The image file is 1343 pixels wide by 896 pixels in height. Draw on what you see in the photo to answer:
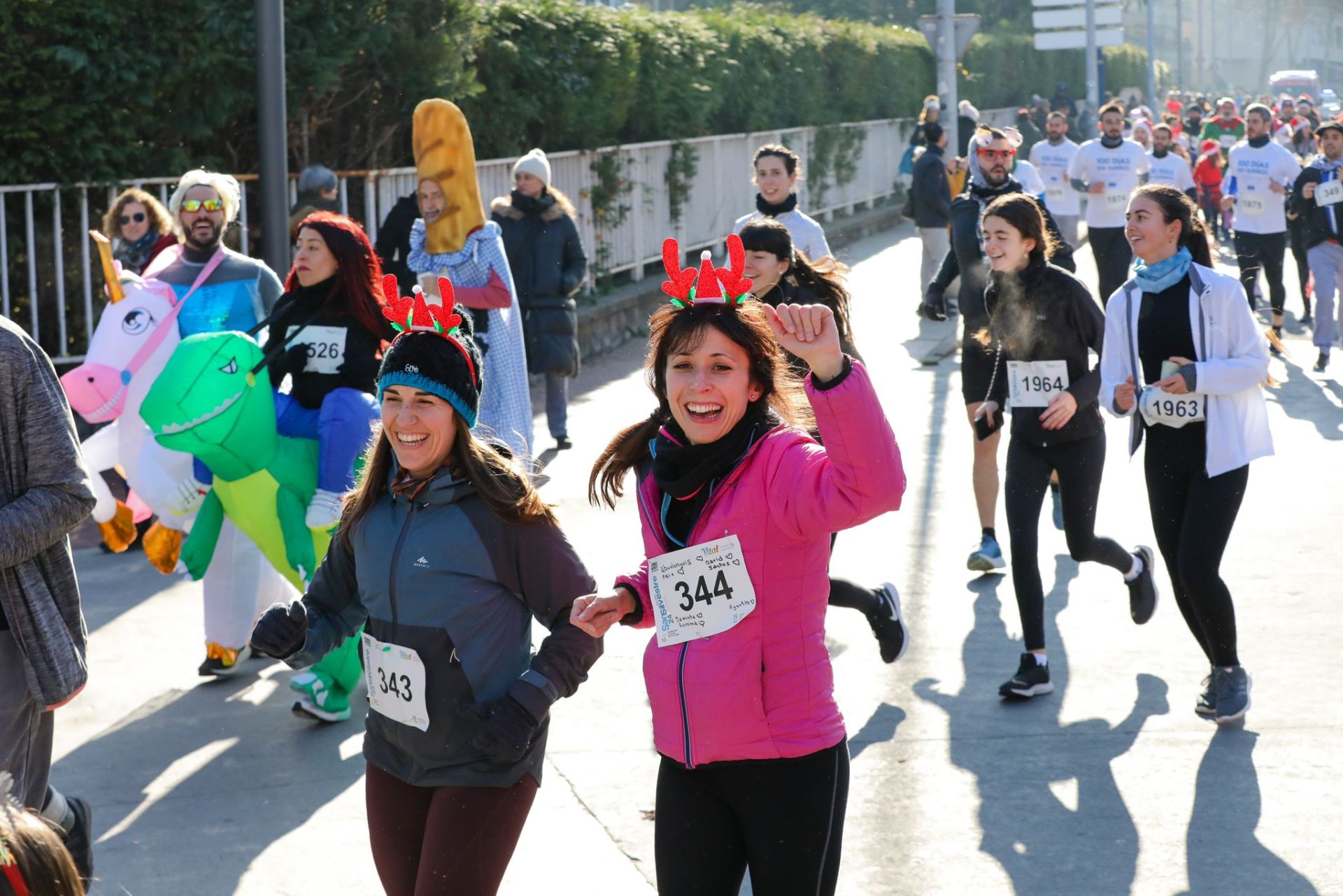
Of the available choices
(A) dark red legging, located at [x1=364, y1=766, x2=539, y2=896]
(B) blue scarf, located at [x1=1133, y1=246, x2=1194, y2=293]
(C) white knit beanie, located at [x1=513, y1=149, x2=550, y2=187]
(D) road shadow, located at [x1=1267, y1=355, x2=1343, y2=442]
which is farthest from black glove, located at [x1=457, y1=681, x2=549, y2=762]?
(D) road shadow, located at [x1=1267, y1=355, x2=1343, y2=442]

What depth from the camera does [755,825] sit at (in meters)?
3.58

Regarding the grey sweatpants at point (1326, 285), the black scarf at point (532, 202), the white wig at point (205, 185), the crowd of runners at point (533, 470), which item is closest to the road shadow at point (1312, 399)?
the grey sweatpants at point (1326, 285)

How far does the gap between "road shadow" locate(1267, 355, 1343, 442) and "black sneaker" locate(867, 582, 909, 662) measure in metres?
→ 5.82

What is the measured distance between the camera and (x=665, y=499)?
12.4ft

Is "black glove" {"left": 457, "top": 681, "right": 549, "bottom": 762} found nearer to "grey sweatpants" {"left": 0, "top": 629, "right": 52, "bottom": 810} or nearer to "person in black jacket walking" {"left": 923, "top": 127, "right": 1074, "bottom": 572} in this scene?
"grey sweatpants" {"left": 0, "top": 629, "right": 52, "bottom": 810}

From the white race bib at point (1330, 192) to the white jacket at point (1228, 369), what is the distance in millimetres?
8492

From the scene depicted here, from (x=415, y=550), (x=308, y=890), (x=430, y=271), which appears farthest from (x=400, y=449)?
(x=430, y=271)

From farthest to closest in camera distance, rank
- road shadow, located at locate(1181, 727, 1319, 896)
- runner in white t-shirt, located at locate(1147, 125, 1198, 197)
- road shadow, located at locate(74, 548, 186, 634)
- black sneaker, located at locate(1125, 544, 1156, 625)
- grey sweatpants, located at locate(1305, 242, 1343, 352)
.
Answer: runner in white t-shirt, located at locate(1147, 125, 1198, 197) → grey sweatpants, located at locate(1305, 242, 1343, 352) → road shadow, located at locate(74, 548, 186, 634) → black sneaker, located at locate(1125, 544, 1156, 625) → road shadow, located at locate(1181, 727, 1319, 896)

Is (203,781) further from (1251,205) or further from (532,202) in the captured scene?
(1251,205)

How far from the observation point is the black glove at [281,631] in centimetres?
383

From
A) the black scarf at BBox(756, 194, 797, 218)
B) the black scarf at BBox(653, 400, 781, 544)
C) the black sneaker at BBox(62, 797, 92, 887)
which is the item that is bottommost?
the black sneaker at BBox(62, 797, 92, 887)

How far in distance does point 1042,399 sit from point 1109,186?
31.2 ft

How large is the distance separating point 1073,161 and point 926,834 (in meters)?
12.5

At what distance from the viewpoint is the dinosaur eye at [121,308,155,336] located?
23.3 ft
